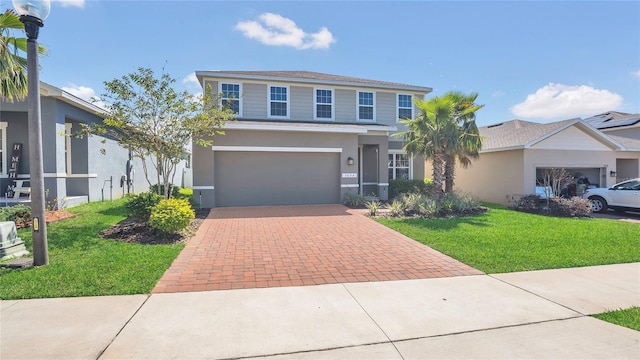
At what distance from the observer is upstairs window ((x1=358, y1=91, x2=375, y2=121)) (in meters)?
16.6

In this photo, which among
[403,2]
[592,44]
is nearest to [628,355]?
[403,2]

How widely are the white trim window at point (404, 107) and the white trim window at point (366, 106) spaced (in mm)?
1490

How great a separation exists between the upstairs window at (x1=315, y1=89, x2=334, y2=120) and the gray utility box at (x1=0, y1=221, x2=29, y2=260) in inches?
483

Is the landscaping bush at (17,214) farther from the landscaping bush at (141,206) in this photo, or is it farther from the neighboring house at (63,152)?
the landscaping bush at (141,206)

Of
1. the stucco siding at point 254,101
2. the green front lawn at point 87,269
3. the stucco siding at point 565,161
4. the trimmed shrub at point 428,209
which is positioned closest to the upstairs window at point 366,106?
the stucco siding at point 254,101

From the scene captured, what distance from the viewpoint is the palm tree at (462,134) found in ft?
40.6

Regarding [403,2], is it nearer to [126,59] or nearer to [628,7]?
[628,7]

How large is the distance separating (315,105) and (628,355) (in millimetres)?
14460

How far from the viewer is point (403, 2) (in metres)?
10.9

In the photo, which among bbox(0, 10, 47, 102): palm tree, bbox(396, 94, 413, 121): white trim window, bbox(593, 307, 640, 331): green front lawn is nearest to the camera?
bbox(593, 307, 640, 331): green front lawn

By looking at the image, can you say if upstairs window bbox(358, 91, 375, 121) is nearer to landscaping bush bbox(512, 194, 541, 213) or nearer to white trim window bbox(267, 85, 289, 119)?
white trim window bbox(267, 85, 289, 119)

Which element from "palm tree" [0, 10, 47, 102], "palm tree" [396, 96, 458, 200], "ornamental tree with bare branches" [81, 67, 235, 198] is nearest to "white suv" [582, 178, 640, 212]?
"palm tree" [396, 96, 458, 200]

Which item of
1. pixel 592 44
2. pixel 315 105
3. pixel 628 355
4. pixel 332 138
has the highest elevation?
pixel 592 44

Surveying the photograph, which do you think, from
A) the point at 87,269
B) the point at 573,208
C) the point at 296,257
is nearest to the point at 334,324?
the point at 296,257
